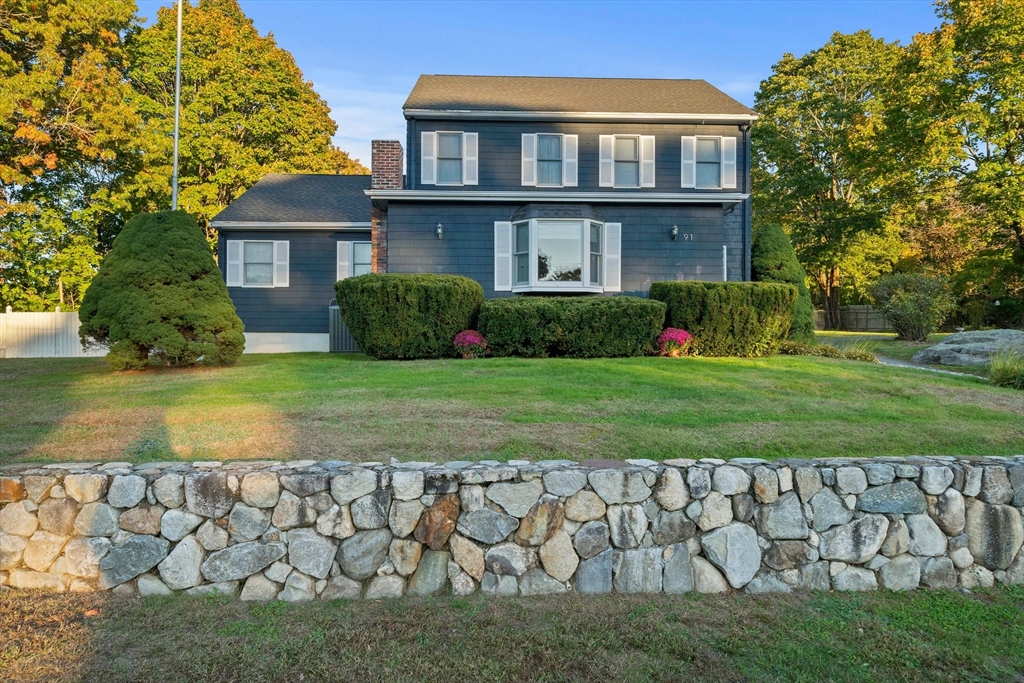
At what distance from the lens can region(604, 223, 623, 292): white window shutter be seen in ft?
47.9

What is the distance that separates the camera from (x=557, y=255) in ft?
47.2

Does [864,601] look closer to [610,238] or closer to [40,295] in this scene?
[610,238]

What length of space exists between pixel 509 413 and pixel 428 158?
10.8m

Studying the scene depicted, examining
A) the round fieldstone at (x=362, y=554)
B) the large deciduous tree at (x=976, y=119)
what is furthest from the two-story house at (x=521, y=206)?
the round fieldstone at (x=362, y=554)

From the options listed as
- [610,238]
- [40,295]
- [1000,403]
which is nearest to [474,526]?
[1000,403]

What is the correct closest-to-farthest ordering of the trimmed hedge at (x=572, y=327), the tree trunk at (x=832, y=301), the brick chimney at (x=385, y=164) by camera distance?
the trimmed hedge at (x=572, y=327) < the brick chimney at (x=385, y=164) < the tree trunk at (x=832, y=301)

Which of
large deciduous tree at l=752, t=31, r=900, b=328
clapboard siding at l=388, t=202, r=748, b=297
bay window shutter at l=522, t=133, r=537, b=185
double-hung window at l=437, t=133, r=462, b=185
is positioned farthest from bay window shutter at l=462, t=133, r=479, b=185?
large deciduous tree at l=752, t=31, r=900, b=328

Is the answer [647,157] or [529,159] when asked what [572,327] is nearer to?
[529,159]

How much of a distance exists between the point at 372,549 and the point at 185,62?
84.8 ft

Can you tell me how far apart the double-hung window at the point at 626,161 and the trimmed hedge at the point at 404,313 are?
21.6ft

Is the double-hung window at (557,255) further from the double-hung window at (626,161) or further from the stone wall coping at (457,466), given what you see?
the stone wall coping at (457,466)

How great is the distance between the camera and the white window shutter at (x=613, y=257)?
14609mm

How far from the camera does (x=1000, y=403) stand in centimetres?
700

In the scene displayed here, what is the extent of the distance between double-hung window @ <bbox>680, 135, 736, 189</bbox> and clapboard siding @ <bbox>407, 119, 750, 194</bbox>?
0.50ft
